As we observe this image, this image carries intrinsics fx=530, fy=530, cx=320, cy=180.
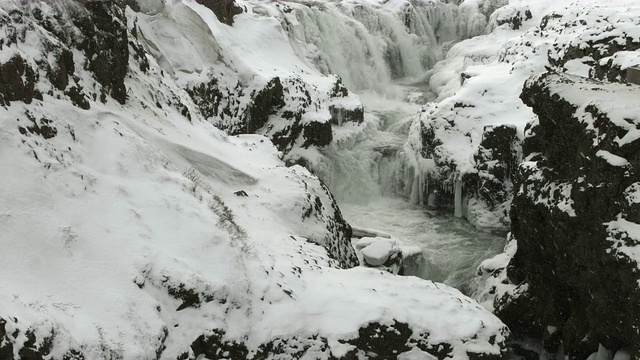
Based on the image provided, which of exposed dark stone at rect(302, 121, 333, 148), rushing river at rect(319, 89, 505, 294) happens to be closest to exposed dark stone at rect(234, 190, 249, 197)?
rushing river at rect(319, 89, 505, 294)

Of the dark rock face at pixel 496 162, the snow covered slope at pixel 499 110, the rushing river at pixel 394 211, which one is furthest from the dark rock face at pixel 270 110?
the dark rock face at pixel 496 162

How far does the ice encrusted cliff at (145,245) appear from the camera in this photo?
5.62 meters

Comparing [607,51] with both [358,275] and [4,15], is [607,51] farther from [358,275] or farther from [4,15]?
[4,15]

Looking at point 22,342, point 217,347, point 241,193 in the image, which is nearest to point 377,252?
point 241,193

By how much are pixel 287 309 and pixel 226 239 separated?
4.31ft

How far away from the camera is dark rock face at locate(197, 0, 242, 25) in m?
20.6

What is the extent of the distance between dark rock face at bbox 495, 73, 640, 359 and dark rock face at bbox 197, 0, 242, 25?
13.7 metres

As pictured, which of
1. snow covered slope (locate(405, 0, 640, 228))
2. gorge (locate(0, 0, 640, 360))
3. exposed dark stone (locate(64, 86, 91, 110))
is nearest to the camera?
gorge (locate(0, 0, 640, 360))

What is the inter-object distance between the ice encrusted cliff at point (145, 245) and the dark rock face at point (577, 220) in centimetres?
212

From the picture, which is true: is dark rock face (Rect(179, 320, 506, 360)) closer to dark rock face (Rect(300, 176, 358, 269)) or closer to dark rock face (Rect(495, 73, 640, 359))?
dark rock face (Rect(495, 73, 640, 359))

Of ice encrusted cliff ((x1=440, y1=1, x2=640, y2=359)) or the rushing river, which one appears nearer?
ice encrusted cliff ((x1=440, y1=1, x2=640, y2=359))

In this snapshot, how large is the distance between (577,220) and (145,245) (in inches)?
275

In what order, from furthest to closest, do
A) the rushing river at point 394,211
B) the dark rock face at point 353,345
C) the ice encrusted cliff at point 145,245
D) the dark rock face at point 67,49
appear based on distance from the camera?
the rushing river at point 394,211 < the dark rock face at point 67,49 < the dark rock face at point 353,345 < the ice encrusted cliff at point 145,245

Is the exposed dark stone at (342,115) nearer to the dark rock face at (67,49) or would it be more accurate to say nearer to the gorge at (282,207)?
the gorge at (282,207)
